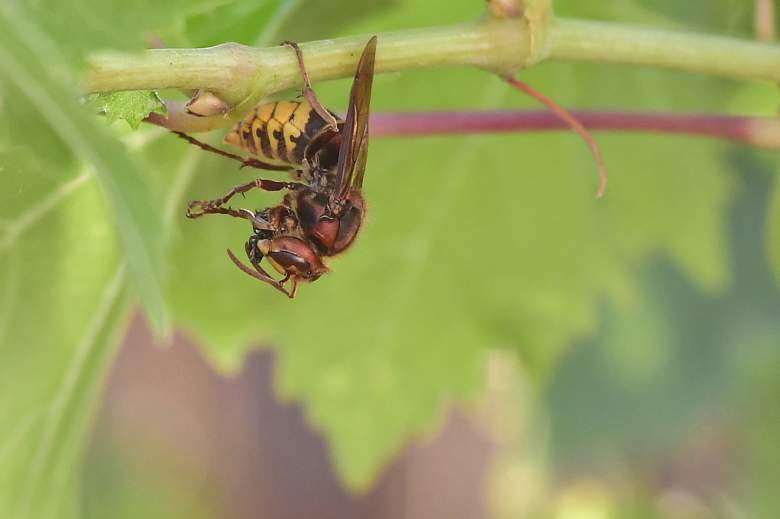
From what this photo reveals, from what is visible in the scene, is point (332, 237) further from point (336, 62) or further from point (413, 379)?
point (413, 379)

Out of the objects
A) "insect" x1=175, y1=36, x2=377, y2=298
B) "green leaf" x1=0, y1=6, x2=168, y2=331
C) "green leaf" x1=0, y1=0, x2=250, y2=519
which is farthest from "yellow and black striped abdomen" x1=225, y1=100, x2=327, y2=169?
"green leaf" x1=0, y1=6, x2=168, y2=331

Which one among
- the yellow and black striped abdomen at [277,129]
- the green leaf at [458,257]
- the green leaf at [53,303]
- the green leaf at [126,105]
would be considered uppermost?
the green leaf at [126,105]

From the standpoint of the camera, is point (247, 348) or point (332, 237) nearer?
point (332, 237)

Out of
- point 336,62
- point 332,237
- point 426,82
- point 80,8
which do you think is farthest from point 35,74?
point 426,82

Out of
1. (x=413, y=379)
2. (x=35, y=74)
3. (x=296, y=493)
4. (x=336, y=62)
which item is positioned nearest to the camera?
(x=35, y=74)

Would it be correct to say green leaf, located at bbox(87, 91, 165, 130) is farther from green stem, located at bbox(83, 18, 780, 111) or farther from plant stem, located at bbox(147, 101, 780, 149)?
plant stem, located at bbox(147, 101, 780, 149)

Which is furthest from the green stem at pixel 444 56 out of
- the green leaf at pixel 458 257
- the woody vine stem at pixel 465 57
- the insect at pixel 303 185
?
the green leaf at pixel 458 257

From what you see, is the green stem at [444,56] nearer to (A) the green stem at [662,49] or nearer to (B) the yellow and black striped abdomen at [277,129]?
(A) the green stem at [662,49]
